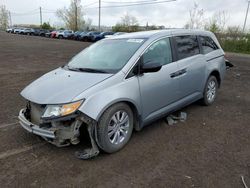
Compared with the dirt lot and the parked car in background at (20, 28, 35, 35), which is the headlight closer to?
the dirt lot

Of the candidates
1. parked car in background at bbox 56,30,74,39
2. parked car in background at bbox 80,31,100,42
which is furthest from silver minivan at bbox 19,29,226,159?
parked car in background at bbox 56,30,74,39

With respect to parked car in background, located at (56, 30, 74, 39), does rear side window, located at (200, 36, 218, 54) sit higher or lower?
lower

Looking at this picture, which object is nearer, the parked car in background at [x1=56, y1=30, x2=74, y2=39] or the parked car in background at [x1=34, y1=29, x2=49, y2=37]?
the parked car in background at [x1=56, y1=30, x2=74, y2=39]

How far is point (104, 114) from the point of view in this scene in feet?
10.1

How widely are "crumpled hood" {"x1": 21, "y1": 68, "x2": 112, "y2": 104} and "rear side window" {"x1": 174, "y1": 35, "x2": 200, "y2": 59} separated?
5.64ft

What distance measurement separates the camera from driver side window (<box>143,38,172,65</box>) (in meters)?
3.75

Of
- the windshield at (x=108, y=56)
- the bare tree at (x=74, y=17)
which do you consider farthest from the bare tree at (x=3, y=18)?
the windshield at (x=108, y=56)

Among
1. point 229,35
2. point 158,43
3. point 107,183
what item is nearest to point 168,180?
point 107,183

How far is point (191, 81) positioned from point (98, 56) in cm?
186

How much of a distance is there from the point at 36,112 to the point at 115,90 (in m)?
1.15

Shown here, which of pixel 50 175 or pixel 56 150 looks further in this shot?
pixel 56 150

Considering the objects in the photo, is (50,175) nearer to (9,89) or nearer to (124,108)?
(124,108)

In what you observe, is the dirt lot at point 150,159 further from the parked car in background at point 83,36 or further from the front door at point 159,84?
the parked car in background at point 83,36

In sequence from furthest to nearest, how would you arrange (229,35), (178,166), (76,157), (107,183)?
1. (229,35)
2. (76,157)
3. (178,166)
4. (107,183)
